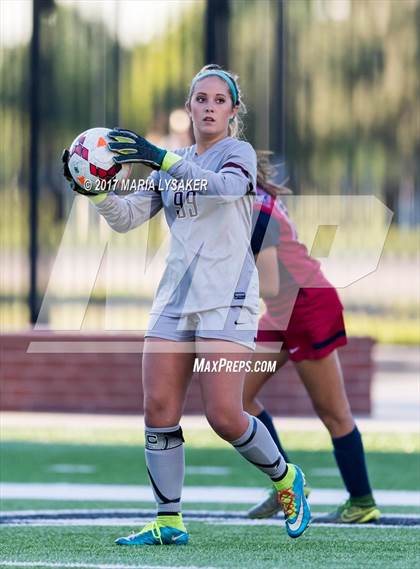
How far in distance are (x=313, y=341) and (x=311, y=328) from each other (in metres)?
0.07

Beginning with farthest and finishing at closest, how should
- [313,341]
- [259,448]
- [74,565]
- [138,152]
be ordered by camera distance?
[313,341] → [259,448] → [138,152] → [74,565]

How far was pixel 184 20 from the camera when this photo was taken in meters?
14.8

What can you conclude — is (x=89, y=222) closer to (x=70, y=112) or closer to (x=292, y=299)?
(x=70, y=112)

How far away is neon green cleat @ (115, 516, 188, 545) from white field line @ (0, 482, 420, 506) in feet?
6.81

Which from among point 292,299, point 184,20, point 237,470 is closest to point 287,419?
point 237,470

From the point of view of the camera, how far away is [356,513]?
771 centimetres

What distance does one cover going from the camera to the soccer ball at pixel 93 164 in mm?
6438

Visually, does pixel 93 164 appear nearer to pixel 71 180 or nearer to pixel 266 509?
pixel 71 180

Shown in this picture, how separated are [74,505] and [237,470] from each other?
1834 millimetres

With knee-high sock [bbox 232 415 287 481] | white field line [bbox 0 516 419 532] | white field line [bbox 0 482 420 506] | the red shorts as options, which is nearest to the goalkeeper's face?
knee-high sock [bbox 232 415 287 481]

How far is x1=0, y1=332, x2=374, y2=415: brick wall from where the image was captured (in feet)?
43.4

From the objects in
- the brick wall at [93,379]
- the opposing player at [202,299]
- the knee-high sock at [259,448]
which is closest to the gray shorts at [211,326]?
the opposing player at [202,299]

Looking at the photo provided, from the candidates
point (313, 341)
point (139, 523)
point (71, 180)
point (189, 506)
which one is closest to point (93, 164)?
point (71, 180)

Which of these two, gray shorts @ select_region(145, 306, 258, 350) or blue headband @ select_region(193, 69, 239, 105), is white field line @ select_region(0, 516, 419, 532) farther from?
blue headband @ select_region(193, 69, 239, 105)
